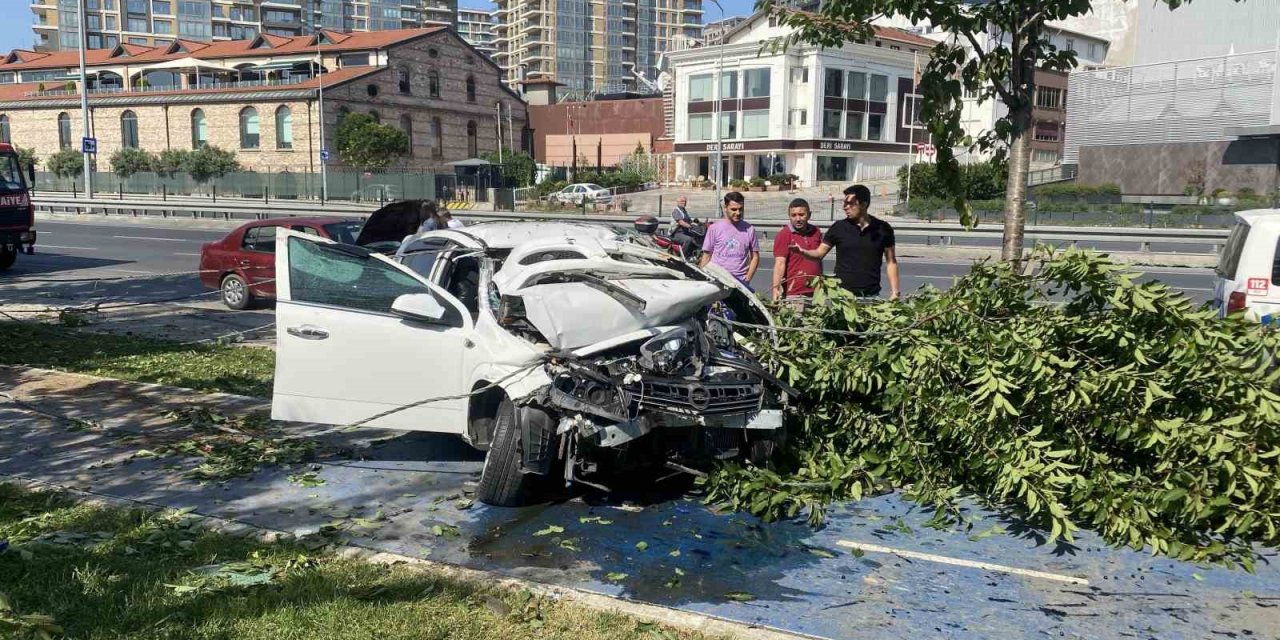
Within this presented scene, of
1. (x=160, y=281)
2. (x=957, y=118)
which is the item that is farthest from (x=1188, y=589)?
(x=160, y=281)

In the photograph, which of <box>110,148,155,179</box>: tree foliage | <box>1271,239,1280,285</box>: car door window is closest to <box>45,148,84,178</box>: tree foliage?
<box>110,148,155,179</box>: tree foliage

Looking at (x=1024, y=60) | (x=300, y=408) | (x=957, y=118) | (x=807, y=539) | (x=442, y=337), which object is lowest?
(x=807, y=539)

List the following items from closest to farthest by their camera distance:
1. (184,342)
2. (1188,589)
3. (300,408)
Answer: (1188,589) → (300,408) → (184,342)

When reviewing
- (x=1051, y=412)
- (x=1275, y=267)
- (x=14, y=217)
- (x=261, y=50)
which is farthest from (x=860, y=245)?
(x=261, y=50)

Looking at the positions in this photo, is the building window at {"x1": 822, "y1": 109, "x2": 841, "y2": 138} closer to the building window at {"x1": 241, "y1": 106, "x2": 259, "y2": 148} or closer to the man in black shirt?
the building window at {"x1": 241, "y1": 106, "x2": 259, "y2": 148}

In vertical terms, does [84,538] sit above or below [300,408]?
below

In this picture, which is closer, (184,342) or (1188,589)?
(1188,589)

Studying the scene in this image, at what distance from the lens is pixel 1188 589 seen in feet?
16.5

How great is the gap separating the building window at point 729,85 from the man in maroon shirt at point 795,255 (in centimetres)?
6102

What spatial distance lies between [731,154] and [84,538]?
65687mm

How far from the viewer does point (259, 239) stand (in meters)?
15.9

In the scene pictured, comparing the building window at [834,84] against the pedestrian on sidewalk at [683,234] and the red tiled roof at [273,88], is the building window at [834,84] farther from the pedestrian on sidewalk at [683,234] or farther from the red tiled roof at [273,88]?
the pedestrian on sidewalk at [683,234]

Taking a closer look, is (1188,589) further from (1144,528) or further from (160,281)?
(160,281)

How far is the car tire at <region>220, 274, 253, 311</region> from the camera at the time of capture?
15.4 metres
